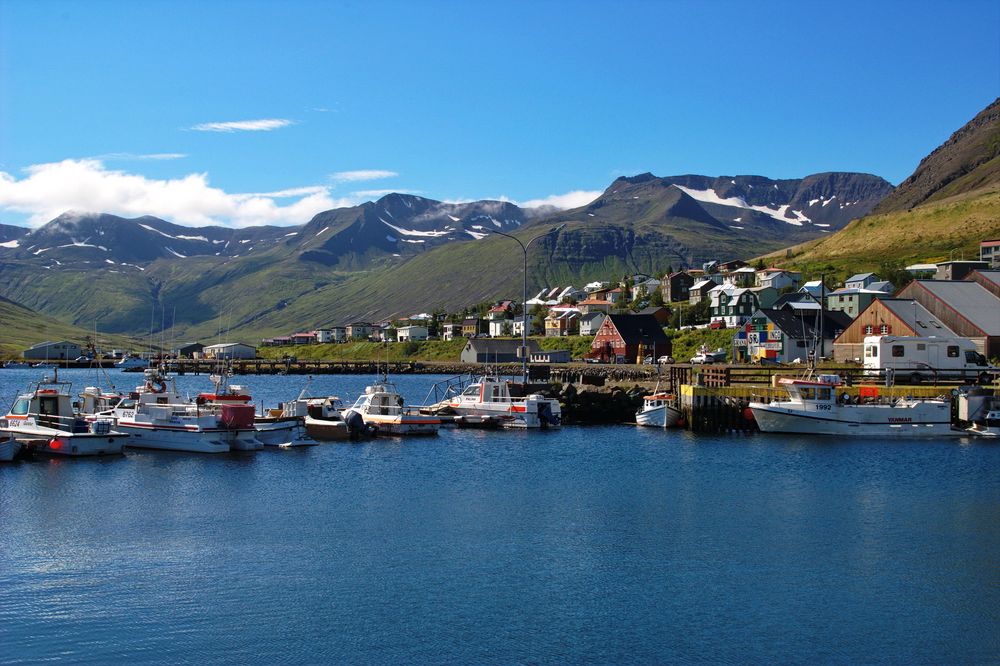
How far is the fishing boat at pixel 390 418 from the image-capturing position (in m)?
60.1

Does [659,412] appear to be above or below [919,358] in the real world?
below

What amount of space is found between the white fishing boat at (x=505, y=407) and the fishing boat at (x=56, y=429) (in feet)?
74.2

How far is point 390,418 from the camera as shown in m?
60.5

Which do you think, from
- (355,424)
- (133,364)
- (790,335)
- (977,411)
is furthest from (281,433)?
(133,364)

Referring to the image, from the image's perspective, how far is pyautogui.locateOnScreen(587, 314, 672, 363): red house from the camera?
119 metres

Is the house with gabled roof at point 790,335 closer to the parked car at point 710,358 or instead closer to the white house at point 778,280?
the parked car at point 710,358

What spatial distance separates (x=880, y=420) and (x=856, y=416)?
1452 mm

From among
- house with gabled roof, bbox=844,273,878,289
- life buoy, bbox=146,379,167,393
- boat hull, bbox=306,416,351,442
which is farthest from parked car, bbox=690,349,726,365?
life buoy, bbox=146,379,167,393

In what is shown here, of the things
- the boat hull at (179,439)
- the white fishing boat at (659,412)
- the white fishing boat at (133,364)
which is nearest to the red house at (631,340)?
the white fishing boat at (659,412)

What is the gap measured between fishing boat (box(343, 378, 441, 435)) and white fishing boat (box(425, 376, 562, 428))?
12.5ft

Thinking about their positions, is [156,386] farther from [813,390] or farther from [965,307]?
[965,307]

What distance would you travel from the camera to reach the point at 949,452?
5147 centimetres

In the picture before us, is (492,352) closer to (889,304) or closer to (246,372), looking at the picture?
(246,372)

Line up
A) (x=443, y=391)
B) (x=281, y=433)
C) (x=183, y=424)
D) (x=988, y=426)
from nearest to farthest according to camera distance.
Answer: (x=183, y=424) < (x=281, y=433) < (x=988, y=426) < (x=443, y=391)
